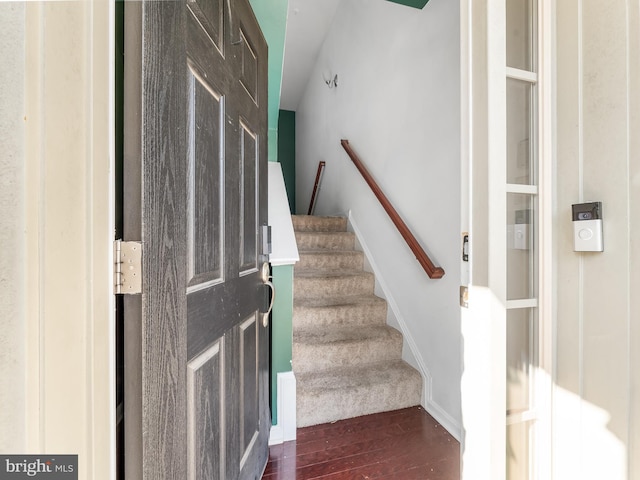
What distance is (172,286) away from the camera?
65 cm

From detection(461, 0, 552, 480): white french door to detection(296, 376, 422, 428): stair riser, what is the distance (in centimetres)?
89

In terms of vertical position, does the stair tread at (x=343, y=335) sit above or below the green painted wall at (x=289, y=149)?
below

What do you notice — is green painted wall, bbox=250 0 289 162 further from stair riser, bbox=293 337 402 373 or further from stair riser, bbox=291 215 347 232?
stair riser, bbox=293 337 402 373

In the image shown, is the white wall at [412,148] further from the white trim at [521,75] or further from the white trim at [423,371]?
the white trim at [521,75]

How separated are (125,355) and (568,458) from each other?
→ 1336 millimetres

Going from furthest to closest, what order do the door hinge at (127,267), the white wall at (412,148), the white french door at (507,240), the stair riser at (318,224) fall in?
the stair riser at (318,224) → the white wall at (412,148) → the white french door at (507,240) → the door hinge at (127,267)

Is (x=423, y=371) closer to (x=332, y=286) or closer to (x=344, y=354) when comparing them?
(x=344, y=354)

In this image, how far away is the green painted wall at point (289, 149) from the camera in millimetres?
6152

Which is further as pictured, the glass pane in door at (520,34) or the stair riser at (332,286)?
the stair riser at (332,286)

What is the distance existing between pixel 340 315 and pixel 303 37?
382 centimetres

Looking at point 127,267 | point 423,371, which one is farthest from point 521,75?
point 423,371

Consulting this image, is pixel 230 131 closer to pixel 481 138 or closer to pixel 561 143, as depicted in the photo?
pixel 481 138

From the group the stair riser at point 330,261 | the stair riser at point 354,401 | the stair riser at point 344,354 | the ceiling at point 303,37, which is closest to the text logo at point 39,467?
the stair riser at point 354,401

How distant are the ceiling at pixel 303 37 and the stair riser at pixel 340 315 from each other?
2647 millimetres
